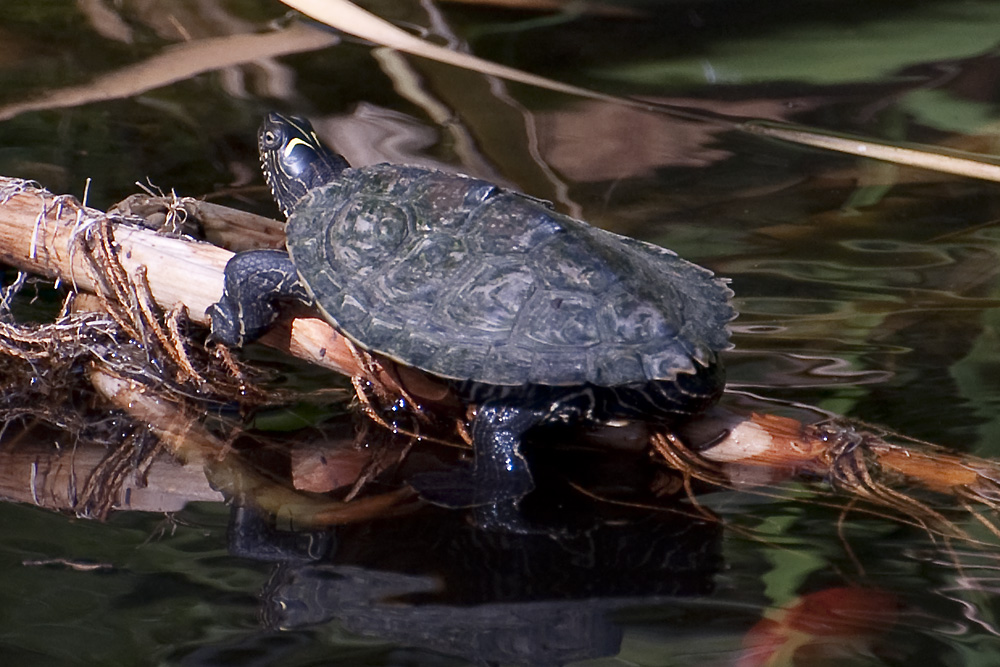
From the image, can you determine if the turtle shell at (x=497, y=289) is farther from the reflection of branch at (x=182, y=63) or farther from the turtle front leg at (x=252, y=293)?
the reflection of branch at (x=182, y=63)

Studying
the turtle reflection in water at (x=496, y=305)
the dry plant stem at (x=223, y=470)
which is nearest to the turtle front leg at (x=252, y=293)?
the turtle reflection in water at (x=496, y=305)

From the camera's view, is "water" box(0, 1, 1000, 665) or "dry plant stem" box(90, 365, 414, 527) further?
"dry plant stem" box(90, 365, 414, 527)

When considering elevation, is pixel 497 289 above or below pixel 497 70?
below

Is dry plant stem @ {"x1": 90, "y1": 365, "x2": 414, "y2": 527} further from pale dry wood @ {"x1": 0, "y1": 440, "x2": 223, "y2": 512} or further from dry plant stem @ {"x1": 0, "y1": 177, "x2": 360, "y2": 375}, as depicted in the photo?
dry plant stem @ {"x1": 0, "y1": 177, "x2": 360, "y2": 375}

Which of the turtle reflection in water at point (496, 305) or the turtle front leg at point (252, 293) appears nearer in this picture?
the turtle reflection in water at point (496, 305)

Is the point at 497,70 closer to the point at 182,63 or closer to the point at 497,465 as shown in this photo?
the point at 182,63

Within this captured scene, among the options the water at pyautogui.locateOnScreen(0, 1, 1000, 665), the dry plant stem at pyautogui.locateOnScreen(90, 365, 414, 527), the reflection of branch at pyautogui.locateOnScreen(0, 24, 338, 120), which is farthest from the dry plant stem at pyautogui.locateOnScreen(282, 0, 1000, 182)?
the dry plant stem at pyautogui.locateOnScreen(90, 365, 414, 527)

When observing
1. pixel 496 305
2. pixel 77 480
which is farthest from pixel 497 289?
pixel 77 480
